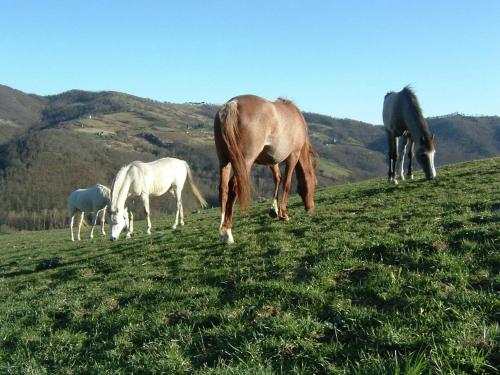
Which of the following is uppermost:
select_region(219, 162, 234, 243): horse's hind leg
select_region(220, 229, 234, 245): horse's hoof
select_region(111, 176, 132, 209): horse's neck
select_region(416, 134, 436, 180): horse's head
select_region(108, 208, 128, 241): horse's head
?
select_region(416, 134, 436, 180): horse's head

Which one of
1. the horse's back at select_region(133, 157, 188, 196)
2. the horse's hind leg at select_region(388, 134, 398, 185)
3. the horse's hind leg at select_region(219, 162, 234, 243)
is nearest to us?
the horse's hind leg at select_region(219, 162, 234, 243)

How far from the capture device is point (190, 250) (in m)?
9.80

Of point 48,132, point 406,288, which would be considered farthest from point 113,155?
point 406,288

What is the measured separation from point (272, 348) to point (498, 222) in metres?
5.43

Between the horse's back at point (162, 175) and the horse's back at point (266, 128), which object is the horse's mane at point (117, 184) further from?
the horse's back at point (266, 128)

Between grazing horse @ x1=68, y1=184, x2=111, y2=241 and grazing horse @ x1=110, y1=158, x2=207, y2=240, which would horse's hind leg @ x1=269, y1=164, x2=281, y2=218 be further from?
grazing horse @ x1=68, y1=184, x2=111, y2=241

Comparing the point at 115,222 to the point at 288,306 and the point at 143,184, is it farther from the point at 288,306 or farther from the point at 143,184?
the point at 288,306

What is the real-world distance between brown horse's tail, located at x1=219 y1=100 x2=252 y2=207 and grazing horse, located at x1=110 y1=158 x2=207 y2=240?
7788 millimetres

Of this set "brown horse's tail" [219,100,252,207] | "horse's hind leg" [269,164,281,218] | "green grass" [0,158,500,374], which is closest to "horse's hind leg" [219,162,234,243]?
"brown horse's tail" [219,100,252,207]

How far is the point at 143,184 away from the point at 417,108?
1035 centimetres

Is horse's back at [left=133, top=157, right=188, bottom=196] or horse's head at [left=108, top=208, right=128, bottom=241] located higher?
horse's back at [left=133, top=157, right=188, bottom=196]

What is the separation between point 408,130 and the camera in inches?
600

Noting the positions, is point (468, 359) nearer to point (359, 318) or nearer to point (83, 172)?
point (359, 318)

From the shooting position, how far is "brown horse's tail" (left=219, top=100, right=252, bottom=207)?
8.48m
